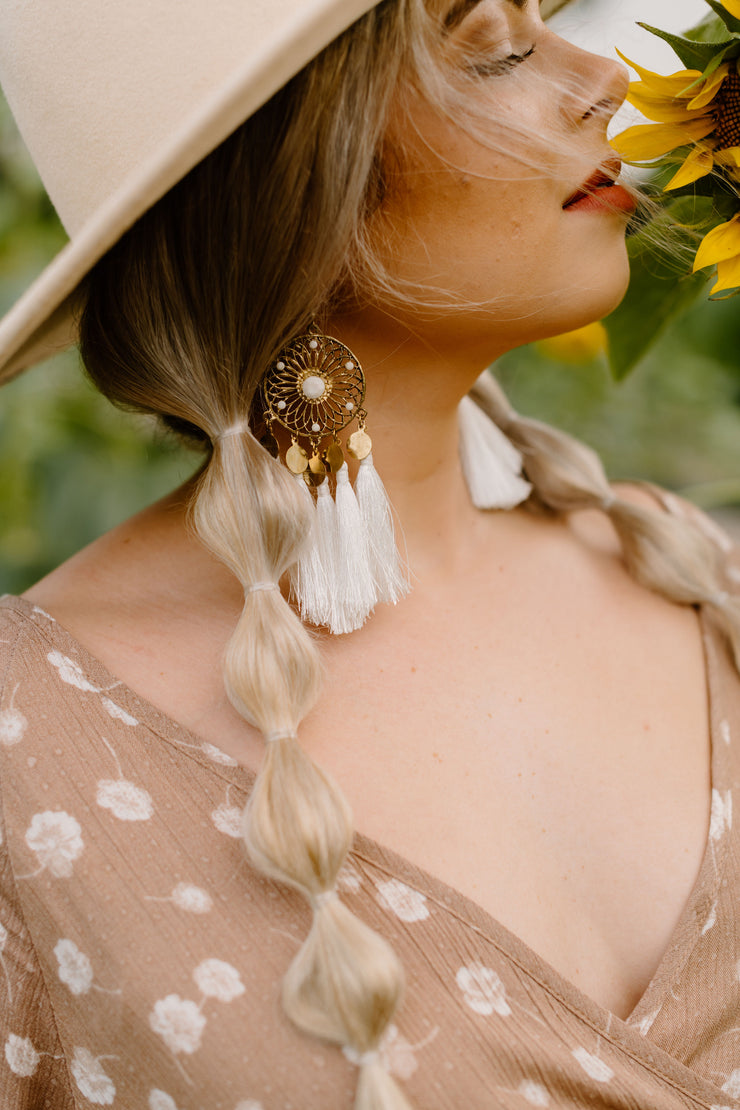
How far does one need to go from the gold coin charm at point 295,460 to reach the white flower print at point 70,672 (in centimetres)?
28

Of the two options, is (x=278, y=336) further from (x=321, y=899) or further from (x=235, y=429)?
(x=321, y=899)

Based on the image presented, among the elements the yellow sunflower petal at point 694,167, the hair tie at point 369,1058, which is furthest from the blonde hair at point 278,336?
the yellow sunflower petal at point 694,167

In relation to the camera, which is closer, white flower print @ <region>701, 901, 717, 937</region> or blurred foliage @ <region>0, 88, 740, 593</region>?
white flower print @ <region>701, 901, 717, 937</region>

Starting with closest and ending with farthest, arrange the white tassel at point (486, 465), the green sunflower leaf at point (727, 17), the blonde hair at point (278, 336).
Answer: the green sunflower leaf at point (727, 17) → the blonde hair at point (278, 336) → the white tassel at point (486, 465)

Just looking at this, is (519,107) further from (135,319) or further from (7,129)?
(7,129)

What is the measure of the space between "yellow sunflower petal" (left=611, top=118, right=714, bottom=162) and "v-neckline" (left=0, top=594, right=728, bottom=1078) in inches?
24.0

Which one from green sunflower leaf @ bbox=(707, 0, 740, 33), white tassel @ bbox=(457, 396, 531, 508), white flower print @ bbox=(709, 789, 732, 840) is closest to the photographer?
green sunflower leaf @ bbox=(707, 0, 740, 33)

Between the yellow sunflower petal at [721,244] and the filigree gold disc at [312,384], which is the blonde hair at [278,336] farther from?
the yellow sunflower petal at [721,244]

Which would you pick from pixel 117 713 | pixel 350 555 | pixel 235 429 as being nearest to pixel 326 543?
pixel 350 555

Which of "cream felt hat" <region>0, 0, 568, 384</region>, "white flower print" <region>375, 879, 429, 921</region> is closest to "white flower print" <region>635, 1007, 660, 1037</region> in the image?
"white flower print" <region>375, 879, 429, 921</region>

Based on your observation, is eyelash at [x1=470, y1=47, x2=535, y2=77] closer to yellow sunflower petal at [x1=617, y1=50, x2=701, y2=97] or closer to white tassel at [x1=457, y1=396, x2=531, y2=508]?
yellow sunflower petal at [x1=617, y1=50, x2=701, y2=97]

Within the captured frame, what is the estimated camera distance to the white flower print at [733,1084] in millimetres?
856

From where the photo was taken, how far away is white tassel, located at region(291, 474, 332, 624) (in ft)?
2.92

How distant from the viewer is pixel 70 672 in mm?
877
